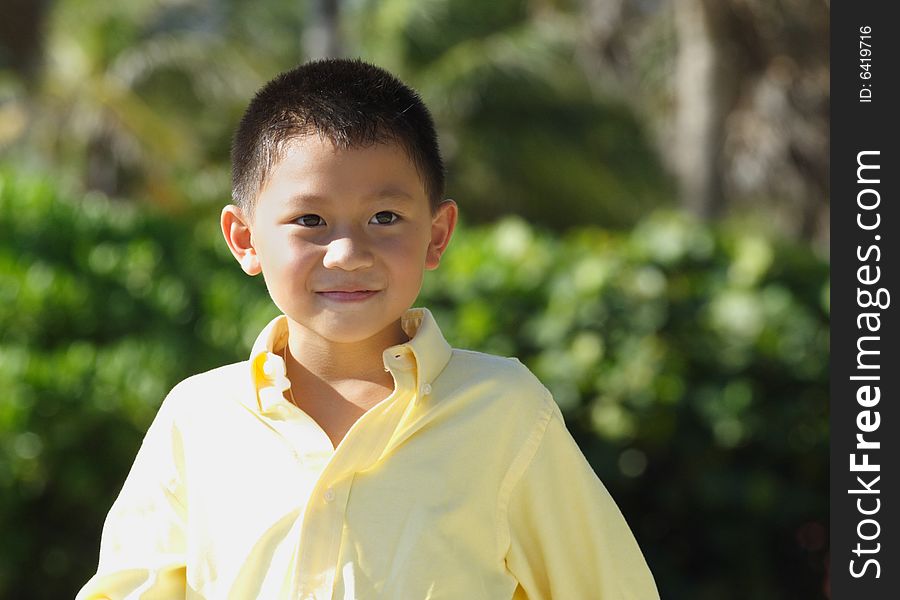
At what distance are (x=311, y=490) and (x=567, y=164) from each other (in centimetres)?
1701

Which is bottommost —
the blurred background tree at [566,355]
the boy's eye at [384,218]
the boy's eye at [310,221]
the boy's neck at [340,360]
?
the boy's neck at [340,360]

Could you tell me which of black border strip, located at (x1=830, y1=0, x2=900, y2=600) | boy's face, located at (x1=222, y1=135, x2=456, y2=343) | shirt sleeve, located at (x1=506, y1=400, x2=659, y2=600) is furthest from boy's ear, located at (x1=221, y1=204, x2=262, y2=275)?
black border strip, located at (x1=830, y1=0, x2=900, y2=600)

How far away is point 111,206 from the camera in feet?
24.3

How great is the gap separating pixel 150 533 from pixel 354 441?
40 centimetres

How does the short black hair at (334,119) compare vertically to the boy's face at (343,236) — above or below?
above

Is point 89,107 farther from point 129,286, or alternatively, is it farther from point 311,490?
point 311,490

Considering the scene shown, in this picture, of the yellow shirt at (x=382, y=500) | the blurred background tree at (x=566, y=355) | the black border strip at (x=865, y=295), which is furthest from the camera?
the blurred background tree at (x=566, y=355)

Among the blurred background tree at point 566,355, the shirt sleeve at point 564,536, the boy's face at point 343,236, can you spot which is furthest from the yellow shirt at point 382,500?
the blurred background tree at point 566,355

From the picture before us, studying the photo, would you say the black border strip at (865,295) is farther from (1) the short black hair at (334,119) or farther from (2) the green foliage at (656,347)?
(1) the short black hair at (334,119)

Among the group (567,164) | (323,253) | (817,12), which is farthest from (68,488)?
(567,164)

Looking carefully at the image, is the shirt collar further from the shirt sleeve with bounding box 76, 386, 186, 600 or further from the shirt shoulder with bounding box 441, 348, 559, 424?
the shirt sleeve with bounding box 76, 386, 186, 600

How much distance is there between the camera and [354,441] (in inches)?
74.9

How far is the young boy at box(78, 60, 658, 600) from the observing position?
1.90 metres

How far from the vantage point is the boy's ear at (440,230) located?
83.1 inches
